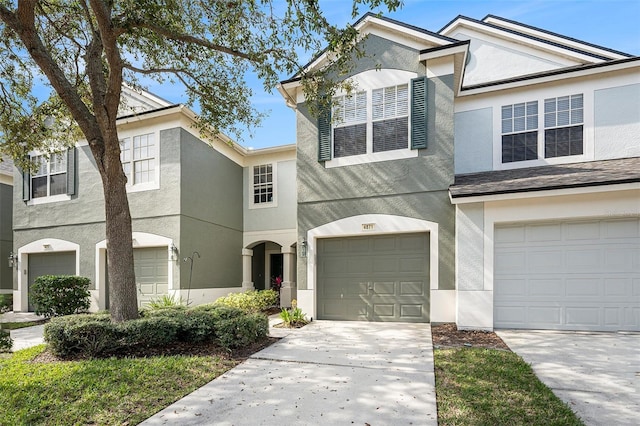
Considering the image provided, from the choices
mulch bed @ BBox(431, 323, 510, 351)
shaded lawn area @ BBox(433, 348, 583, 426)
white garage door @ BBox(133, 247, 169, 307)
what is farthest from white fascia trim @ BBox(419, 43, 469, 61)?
white garage door @ BBox(133, 247, 169, 307)

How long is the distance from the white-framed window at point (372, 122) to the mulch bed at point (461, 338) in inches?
177

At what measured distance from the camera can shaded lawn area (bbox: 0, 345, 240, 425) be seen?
4191 millimetres

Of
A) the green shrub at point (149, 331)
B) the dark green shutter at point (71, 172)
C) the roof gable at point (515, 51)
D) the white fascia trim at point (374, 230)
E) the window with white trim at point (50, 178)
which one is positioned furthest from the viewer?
the window with white trim at point (50, 178)

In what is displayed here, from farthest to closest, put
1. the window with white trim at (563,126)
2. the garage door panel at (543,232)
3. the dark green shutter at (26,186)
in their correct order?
1. the dark green shutter at (26,186)
2. the window with white trim at (563,126)
3. the garage door panel at (543,232)

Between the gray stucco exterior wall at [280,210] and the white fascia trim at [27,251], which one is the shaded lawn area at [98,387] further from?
the gray stucco exterior wall at [280,210]

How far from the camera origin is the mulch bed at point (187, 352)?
6266 mm

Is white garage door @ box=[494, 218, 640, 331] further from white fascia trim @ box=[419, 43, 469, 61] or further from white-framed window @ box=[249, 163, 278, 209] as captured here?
white-framed window @ box=[249, 163, 278, 209]

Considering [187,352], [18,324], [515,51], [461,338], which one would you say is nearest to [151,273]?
[18,324]

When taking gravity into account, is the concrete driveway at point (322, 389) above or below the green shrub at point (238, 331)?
below

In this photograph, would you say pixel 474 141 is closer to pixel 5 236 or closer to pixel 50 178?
pixel 50 178

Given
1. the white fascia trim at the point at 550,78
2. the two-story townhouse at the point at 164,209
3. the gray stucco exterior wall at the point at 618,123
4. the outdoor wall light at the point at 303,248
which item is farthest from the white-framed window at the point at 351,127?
the gray stucco exterior wall at the point at 618,123

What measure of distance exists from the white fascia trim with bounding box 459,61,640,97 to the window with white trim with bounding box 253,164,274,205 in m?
7.72

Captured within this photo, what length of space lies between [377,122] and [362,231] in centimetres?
290

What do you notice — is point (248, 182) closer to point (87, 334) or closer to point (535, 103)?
point (87, 334)
